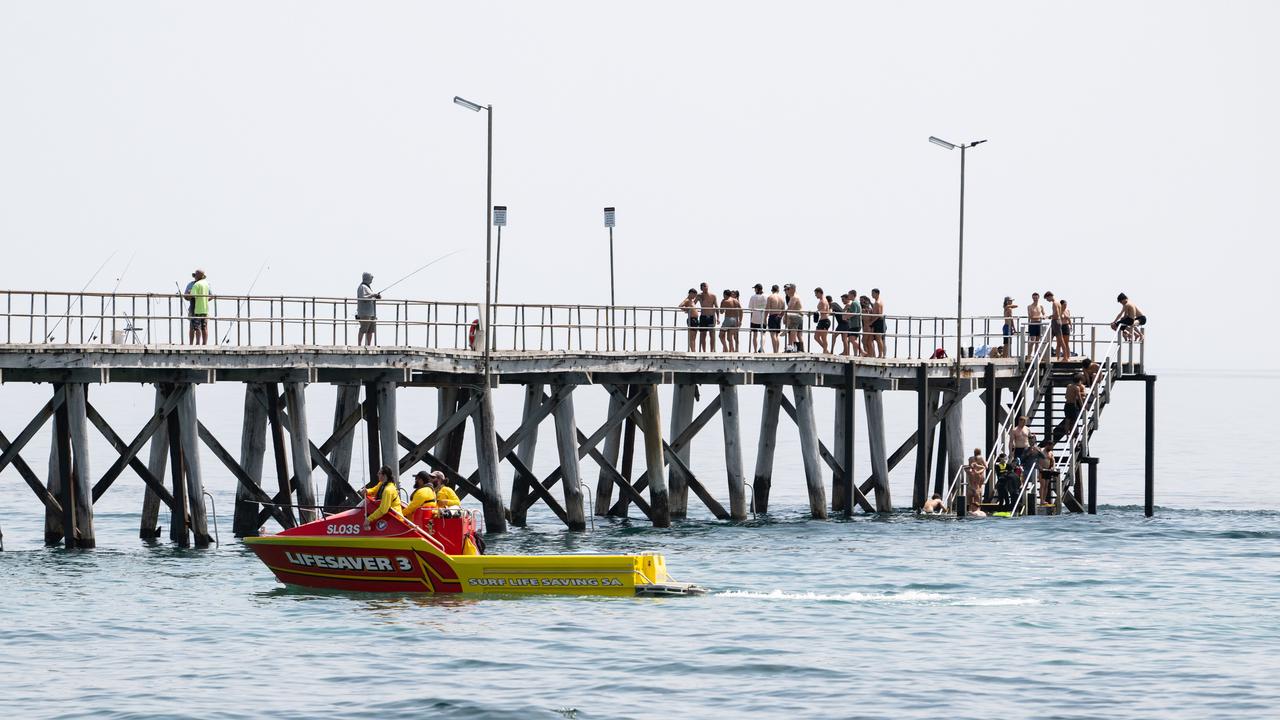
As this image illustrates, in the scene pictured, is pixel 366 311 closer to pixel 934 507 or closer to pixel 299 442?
pixel 299 442

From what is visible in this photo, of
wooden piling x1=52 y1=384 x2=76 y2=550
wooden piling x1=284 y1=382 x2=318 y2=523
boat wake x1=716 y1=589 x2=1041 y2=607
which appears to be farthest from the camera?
wooden piling x1=284 y1=382 x2=318 y2=523

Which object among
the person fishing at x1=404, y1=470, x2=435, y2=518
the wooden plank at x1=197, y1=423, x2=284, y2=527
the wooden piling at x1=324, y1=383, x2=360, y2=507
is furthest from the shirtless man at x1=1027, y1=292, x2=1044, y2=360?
the person fishing at x1=404, y1=470, x2=435, y2=518

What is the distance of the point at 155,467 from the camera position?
37.6 m

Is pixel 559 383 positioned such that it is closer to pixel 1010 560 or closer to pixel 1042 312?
pixel 1010 560

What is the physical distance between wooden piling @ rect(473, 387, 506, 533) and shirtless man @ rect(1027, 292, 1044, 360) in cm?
1453

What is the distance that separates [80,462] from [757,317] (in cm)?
1557

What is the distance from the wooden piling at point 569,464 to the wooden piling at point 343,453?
406 centimetres

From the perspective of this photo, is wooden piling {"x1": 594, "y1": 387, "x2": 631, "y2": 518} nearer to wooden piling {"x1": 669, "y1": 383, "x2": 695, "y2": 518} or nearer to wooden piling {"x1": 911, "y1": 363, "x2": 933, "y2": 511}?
wooden piling {"x1": 669, "y1": 383, "x2": 695, "y2": 518}

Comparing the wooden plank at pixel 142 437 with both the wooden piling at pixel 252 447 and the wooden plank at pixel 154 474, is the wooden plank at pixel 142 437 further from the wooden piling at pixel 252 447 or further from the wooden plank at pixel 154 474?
the wooden piling at pixel 252 447

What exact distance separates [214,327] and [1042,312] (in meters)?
20.8

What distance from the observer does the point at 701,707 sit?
2252 cm

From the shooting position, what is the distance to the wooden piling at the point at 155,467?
3706 centimetres

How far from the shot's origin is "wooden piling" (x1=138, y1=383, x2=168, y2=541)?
3706cm

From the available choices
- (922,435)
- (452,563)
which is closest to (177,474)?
(452,563)
